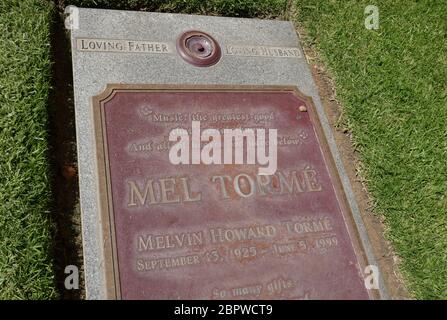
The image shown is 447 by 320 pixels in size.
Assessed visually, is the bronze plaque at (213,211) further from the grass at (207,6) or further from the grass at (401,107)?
the grass at (207,6)

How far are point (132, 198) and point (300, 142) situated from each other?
1.04m

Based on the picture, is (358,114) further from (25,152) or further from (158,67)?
(25,152)

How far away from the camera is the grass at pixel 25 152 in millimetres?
2043

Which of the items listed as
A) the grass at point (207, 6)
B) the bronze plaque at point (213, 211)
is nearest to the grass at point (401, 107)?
the grass at point (207, 6)

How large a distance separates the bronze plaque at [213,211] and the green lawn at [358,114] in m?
0.36

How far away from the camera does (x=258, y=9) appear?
10.7 ft

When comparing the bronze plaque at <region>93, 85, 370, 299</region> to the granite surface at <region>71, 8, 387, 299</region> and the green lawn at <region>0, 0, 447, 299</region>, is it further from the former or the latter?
the green lawn at <region>0, 0, 447, 299</region>

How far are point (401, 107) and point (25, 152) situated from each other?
2.40 m

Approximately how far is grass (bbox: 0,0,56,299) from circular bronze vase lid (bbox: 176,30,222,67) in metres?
0.82

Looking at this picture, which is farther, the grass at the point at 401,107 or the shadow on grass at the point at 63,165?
the grass at the point at 401,107

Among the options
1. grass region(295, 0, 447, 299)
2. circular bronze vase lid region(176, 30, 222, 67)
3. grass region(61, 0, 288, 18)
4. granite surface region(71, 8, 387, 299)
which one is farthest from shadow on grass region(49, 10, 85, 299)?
grass region(295, 0, 447, 299)

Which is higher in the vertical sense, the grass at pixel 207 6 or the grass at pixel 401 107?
the grass at pixel 207 6

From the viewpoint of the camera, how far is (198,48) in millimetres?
2770

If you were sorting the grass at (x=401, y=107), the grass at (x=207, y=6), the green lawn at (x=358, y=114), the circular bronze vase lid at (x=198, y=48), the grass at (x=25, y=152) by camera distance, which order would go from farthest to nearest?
the grass at (x=207, y=6), the circular bronze vase lid at (x=198, y=48), the grass at (x=401, y=107), the green lawn at (x=358, y=114), the grass at (x=25, y=152)
